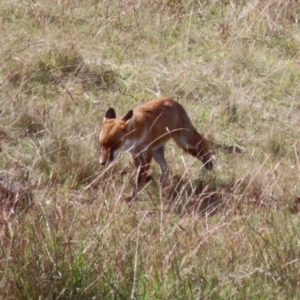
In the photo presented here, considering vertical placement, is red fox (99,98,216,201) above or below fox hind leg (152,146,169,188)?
above

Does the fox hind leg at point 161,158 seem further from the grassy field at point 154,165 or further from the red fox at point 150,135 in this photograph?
the grassy field at point 154,165

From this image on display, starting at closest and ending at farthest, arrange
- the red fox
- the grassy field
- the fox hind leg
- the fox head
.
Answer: the grassy field
the fox head
the red fox
the fox hind leg

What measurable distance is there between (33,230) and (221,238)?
60.3 inches

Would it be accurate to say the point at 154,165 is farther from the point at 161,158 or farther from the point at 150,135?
the point at 150,135

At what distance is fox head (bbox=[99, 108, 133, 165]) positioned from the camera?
365 inches

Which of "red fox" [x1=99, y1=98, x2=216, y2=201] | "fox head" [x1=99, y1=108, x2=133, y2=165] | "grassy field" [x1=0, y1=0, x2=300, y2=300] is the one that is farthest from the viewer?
"red fox" [x1=99, y1=98, x2=216, y2=201]

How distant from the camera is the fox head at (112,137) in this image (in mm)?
9273

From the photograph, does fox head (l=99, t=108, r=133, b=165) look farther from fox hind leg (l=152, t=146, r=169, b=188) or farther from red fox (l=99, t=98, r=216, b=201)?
fox hind leg (l=152, t=146, r=169, b=188)

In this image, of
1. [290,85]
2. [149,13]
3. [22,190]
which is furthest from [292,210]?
[149,13]

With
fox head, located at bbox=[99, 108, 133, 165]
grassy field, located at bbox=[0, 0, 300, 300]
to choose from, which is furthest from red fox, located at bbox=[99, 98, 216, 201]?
grassy field, located at bbox=[0, 0, 300, 300]

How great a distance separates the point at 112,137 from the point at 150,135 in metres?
0.48

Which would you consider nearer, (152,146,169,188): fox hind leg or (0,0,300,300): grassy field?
(0,0,300,300): grassy field

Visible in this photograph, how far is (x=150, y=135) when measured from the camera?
31.8 ft

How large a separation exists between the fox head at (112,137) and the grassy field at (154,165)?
0.17 m
